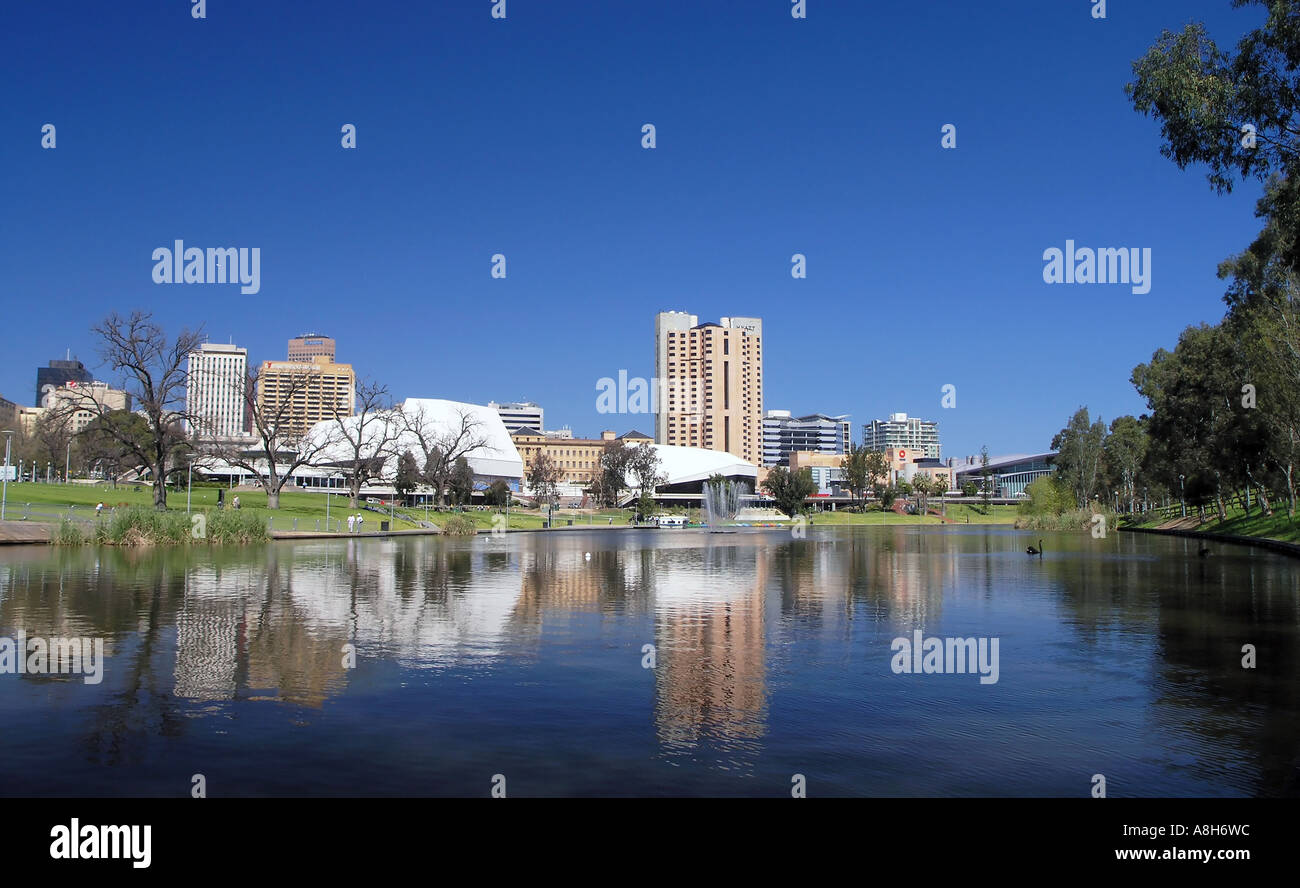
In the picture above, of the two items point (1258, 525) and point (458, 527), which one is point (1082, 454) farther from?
point (458, 527)

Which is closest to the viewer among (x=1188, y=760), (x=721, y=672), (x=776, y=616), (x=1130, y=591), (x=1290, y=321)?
(x=1188, y=760)

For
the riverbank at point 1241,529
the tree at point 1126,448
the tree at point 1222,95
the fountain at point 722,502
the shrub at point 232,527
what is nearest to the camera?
the tree at point 1222,95

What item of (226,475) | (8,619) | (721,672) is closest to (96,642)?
(8,619)

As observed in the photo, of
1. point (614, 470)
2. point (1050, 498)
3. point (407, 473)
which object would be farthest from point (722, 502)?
point (407, 473)

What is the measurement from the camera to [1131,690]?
11047mm

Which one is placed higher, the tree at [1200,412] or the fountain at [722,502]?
the tree at [1200,412]

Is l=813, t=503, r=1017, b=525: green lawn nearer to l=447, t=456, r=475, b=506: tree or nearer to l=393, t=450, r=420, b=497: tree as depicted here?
l=447, t=456, r=475, b=506: tree

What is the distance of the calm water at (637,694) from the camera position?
754cm

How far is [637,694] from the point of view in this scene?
34.7ft

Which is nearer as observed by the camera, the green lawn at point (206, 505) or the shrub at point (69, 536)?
the shrub at point (69, 536)

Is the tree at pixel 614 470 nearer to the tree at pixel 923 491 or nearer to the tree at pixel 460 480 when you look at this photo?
the tree at pixel 460 480

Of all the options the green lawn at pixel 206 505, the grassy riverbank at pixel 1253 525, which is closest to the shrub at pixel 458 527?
the green lawn at pixel 206 505

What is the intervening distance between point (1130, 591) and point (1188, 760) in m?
16.9
